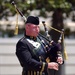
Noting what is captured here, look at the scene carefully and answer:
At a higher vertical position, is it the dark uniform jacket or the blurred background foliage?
the dark uniform jacket

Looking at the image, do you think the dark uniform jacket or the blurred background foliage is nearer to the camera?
the dark uniform jacket

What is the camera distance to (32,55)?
16.6 ft

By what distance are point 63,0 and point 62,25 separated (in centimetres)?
138

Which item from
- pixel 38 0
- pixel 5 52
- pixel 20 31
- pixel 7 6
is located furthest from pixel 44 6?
pixel 5 52

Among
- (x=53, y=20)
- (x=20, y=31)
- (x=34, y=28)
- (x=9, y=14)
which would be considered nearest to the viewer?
(x=34, y=28)

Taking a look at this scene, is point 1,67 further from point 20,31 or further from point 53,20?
point 53,20

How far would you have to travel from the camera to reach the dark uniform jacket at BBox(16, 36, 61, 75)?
495 centimetres

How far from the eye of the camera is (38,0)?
30.4 feet

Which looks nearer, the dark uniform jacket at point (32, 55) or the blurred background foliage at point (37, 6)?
the dark uniform jacket at point (32, 55)

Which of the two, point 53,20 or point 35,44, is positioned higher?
point 35,44

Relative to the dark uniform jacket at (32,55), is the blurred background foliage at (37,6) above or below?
below

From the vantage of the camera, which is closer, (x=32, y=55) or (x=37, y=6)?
(x=32, y=55)

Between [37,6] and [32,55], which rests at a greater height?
[32,55]

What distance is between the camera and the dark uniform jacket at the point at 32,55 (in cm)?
495
